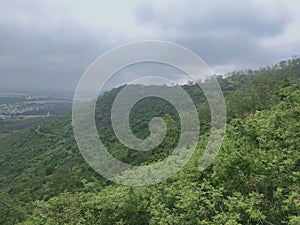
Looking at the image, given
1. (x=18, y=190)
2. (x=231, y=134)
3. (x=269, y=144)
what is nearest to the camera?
(x=269, y=144)

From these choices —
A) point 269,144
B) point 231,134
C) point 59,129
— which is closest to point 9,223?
point 231,134

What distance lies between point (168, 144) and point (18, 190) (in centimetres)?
2175

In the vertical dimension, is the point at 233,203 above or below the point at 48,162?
above

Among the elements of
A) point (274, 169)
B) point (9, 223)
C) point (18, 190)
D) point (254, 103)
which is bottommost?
point (18, 190)

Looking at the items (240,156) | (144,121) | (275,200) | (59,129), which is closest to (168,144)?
(240,156)

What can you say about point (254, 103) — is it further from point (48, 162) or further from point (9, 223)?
point (48, 162)

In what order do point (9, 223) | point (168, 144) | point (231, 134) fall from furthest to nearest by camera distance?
point (168, 144), point (9, 223), point (231, 134)

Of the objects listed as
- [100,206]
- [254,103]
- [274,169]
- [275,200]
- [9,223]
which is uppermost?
[254,103]

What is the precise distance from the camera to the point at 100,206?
12000 millimetres

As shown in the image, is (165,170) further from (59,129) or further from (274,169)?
(59,129)

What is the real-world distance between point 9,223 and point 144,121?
30.5 meters

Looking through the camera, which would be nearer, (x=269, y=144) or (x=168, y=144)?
(x=269, y=144)

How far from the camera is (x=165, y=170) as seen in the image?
13.8 metres

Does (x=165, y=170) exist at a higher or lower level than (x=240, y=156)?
lower
